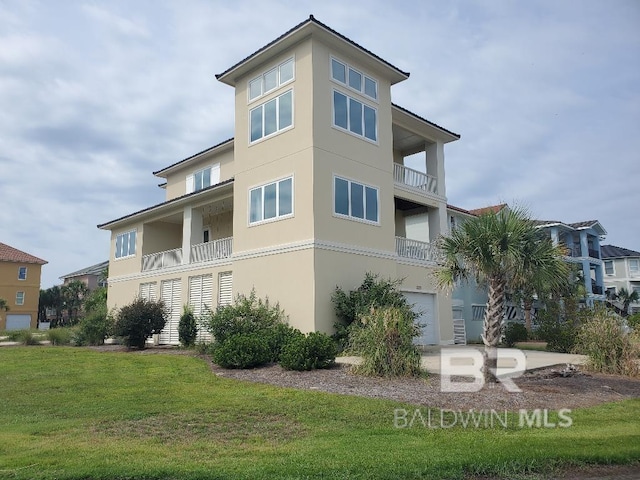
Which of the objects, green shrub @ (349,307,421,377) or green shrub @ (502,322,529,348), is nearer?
green shrub @ (349,307,421,377)

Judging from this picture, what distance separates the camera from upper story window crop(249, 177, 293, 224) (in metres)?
18.9

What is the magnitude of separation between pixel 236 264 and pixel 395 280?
639cm

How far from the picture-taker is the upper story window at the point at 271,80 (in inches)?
771

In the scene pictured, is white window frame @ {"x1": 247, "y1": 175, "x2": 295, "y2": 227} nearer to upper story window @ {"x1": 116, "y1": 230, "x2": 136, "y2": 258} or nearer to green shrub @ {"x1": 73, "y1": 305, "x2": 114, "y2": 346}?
green shrub @ {"x1": 73, "y1": 305, "x2": 114, "y2": 346}

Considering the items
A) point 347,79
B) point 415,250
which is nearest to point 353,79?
point 347,79

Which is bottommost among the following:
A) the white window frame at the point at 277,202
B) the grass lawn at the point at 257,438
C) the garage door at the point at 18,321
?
the grass lawn at the point at 257,438

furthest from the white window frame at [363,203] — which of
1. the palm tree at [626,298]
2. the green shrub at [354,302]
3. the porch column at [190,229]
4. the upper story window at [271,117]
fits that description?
the palm tree at [626,298]

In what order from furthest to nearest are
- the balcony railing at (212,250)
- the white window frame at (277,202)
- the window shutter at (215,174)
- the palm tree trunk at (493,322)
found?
the window shutter at (215,174) < the balcony railing at (212,250) < the white window frame at (277,202) < the palm tree trunk at (493,322)

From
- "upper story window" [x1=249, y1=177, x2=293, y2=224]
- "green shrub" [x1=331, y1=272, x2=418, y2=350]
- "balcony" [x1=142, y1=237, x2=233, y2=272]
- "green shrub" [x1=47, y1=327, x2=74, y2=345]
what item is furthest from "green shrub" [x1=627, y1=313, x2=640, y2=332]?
"green shrub" [x1=47, y1=327, x2=74, y2=345]

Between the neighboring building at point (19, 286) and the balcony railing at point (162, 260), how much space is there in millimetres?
36670

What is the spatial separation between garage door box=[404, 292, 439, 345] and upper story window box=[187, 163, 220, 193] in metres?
12.3

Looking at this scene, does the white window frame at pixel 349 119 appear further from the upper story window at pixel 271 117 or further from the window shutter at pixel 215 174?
the window shutter at pixel 215 174

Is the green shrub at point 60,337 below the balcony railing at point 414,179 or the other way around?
below

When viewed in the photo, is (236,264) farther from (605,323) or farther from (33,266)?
(33,266)
